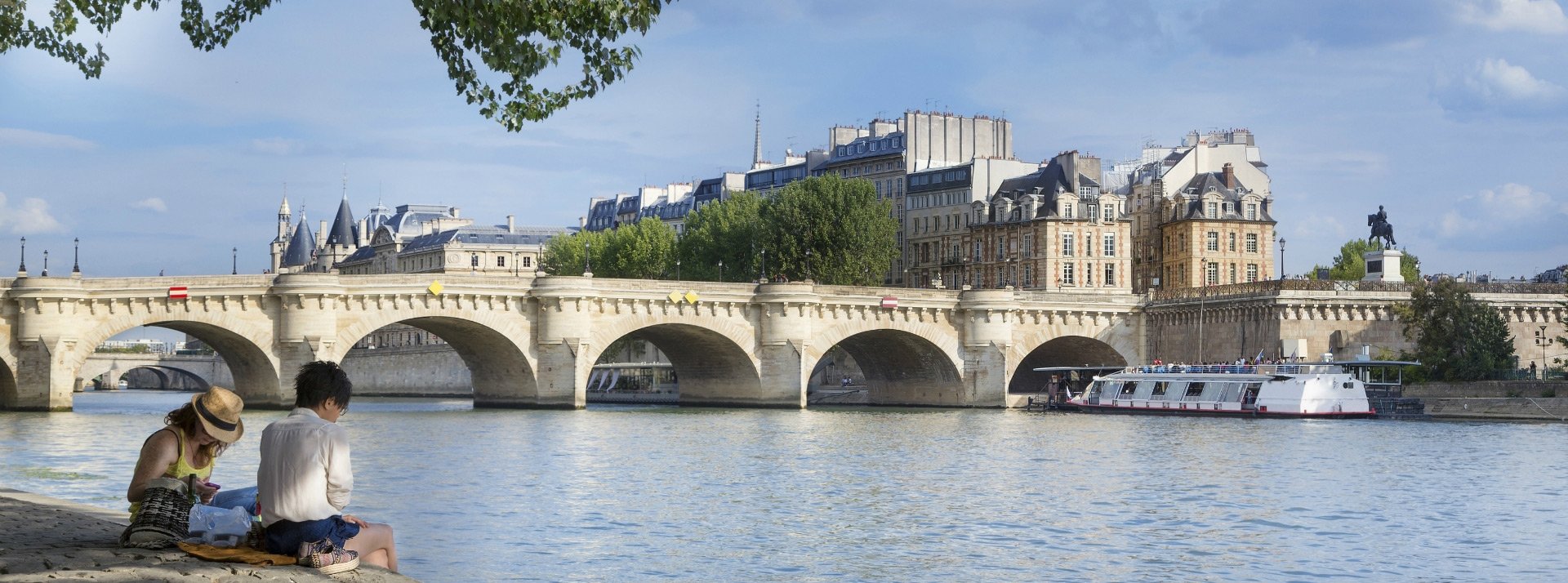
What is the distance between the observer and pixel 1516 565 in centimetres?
2103

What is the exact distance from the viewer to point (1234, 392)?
6075cm

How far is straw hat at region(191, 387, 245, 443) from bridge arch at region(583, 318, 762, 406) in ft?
157

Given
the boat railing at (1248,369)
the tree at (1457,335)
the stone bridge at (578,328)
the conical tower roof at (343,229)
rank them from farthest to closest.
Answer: the conical tower roof at (343,229) → the boat railing at (1248,369) → the tree at (1457,335) → the stone bridge at (578,328)

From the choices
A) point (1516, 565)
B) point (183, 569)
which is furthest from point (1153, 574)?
Result: point (183, 569)

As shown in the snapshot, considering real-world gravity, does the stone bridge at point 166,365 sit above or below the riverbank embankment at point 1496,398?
above

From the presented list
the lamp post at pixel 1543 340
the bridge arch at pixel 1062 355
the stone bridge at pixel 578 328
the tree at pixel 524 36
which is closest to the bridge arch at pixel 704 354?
the stone bridge at pixel 578 328

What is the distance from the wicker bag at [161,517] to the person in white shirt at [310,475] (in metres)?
0.77

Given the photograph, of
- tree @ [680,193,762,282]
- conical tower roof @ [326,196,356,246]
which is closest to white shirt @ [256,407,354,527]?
tree @ [680,193,762,282]

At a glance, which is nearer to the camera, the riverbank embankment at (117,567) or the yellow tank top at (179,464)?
the riverbank embankment at (117,567)

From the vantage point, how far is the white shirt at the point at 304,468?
37.0 ft

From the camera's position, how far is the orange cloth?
1159 cm

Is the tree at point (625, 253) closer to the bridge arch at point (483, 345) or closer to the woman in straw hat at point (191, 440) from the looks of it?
the bridge arch at point (483, 345)

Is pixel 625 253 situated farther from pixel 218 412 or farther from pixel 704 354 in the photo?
pixel 218 412

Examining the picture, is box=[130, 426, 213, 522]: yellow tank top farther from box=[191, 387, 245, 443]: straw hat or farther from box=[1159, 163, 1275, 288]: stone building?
box=[1159, 163, 1275, 288]: stone building
